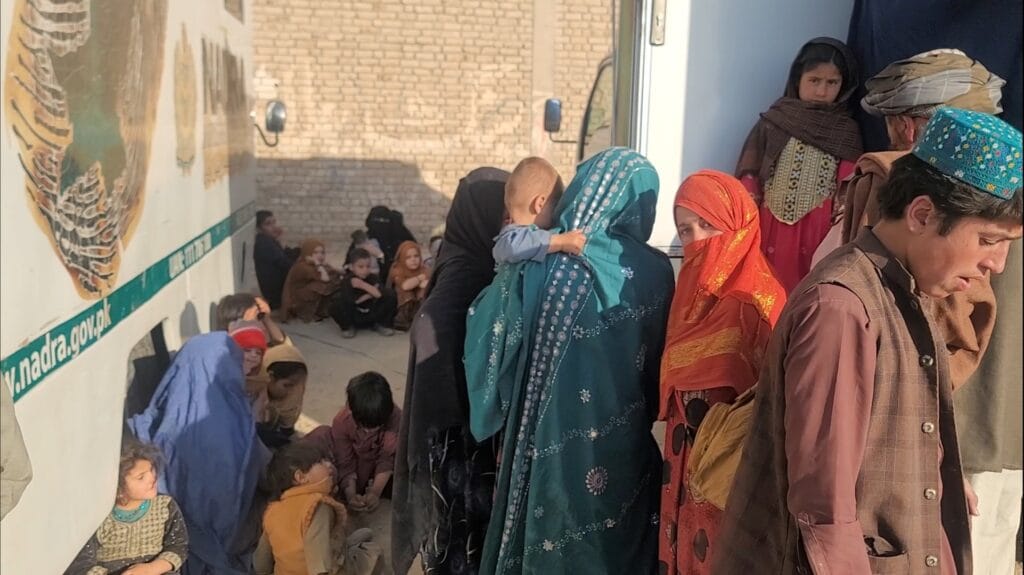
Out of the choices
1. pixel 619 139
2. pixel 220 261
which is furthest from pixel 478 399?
pixel 220 261

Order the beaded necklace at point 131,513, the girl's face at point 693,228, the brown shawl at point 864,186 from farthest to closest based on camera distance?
the beaded necklace at point 131,513 → the girl's face at point 693,228 → the brown shawl at point 864,186

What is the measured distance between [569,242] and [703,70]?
1.16 m

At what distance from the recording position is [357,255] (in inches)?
280

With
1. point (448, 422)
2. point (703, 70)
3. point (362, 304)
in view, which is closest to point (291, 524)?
point (448, 422)

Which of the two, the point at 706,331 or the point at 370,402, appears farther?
the point at 370,402

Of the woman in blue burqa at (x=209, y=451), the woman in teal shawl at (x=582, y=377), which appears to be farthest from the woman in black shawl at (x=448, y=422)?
the woman in blue burqa at (x=209, y=451)

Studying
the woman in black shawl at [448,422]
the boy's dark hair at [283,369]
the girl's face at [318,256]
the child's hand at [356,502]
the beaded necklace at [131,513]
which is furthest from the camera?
the girl's face at [318,256]

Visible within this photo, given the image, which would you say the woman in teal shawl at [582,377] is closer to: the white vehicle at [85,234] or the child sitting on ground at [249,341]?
the white vehicle at [85,234]

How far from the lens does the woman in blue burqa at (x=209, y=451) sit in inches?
114

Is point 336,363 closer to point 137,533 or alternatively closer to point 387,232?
point 387,232

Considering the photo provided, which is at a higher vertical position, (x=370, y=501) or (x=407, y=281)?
(x=407, y=281)

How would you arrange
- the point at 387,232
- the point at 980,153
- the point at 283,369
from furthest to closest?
the point at 387,232 → the point at 283,369 → the point at 980,153

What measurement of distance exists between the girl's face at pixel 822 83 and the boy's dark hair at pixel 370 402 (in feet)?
7.36

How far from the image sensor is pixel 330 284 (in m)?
7.17
